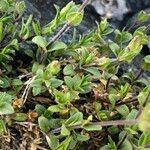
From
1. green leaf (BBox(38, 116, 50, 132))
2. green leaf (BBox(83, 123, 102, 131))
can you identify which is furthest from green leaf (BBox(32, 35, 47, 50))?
green leaf (BBox(83, 123, 102, 131))

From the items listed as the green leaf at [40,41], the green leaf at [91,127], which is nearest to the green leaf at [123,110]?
the green leaf at [91,127]

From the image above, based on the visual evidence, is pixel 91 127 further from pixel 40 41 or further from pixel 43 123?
pixel 40 41


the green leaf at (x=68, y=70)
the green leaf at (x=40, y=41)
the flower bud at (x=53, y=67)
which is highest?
the green leaf at (x=40, y=41)

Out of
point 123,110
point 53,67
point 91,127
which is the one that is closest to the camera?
point 91,127

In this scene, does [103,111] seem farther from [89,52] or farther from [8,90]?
[8,90]

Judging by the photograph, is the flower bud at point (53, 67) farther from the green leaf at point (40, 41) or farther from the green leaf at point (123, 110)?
the green leaf at point (123, 110)

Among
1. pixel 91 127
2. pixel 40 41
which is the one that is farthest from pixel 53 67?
pixel 91 127

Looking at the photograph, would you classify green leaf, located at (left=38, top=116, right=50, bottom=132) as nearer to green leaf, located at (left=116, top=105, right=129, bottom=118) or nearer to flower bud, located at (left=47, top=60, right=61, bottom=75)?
flower bud, located at (left=47, top=60, right=61, bottom=75)

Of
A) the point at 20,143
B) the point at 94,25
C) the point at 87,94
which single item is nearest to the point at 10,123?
the point at 20,143
